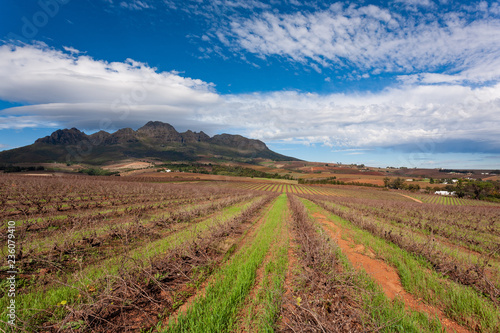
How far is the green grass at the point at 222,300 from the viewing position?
145 inches

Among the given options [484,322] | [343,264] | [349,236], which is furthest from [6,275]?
[349,236]

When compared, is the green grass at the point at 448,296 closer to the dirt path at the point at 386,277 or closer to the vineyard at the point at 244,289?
the vineyard at the point at 244,289

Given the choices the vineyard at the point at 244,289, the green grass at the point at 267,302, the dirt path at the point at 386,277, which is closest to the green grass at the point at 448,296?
the vineyard at the point at 244,289

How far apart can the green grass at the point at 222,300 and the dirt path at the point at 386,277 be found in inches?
140

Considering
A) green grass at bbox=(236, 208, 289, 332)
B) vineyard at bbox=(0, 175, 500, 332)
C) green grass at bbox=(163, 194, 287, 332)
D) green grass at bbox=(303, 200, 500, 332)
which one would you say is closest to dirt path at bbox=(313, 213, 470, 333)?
vineyard at bbox=(0, 175, 500, 332)

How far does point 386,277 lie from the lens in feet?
21.2

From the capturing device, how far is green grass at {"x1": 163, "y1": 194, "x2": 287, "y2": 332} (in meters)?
3.68

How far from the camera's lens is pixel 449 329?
400cm

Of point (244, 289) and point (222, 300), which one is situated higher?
point (222, 300)

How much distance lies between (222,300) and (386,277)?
5.67m

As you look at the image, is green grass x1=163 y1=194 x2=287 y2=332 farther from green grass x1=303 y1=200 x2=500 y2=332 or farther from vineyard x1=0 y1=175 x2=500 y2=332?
green grass x1=303 y1=200 x2=500 y2=332

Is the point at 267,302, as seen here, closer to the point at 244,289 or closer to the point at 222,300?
the point at 244,289

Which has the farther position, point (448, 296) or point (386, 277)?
point (386, 277)

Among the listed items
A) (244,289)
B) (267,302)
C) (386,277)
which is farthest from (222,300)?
(386,277)
